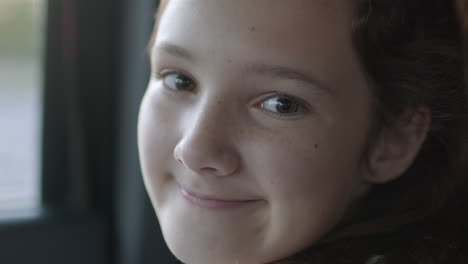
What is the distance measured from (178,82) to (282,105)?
186 millimetres

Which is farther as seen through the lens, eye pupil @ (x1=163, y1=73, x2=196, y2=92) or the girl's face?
eye pupil @ (x1=163, y1=73, x2=196, y2=92)

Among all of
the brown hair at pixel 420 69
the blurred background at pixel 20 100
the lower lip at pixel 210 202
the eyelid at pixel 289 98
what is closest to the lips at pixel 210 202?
the lower lip at pixel 210 202

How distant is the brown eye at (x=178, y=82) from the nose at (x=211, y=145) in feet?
0.29

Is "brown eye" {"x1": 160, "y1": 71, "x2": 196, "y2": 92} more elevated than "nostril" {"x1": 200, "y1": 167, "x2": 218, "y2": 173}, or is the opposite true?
"brown eye" {"x1": 160, "y1": 71, "x2": 196, "y2": 92}

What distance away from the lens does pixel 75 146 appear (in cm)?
182

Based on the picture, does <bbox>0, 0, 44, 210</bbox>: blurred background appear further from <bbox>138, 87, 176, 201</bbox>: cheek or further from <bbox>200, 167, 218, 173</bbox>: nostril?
<bbox>200, 167, 218, 173</bbox>: nostril

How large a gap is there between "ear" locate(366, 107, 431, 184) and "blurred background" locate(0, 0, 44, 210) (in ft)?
4.02

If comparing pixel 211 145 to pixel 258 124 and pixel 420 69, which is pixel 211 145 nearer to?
pixel 258 124

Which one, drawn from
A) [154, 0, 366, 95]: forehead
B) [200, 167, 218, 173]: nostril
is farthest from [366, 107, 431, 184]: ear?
[200, 167, 218, 173]: nostril

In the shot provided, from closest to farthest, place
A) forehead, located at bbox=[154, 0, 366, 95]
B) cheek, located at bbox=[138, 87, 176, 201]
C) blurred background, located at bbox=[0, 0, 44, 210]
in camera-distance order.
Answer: forehead, located at bbox=[154, 0, 366, 95] < cheek, located at bbox=[138, 87, 176, 201] < blurred background, located at bbox=[0, 0, 44, 210]

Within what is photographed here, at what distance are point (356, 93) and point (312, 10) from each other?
0.14 meters

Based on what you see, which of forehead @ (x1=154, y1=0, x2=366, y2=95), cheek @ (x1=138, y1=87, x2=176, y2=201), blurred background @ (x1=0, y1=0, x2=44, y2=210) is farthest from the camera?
blurred background @ (x1=0, y1=0, x2=44, y2=210)

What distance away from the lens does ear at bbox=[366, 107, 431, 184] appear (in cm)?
88

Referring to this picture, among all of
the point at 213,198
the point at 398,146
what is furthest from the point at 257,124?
the point at 398,146
